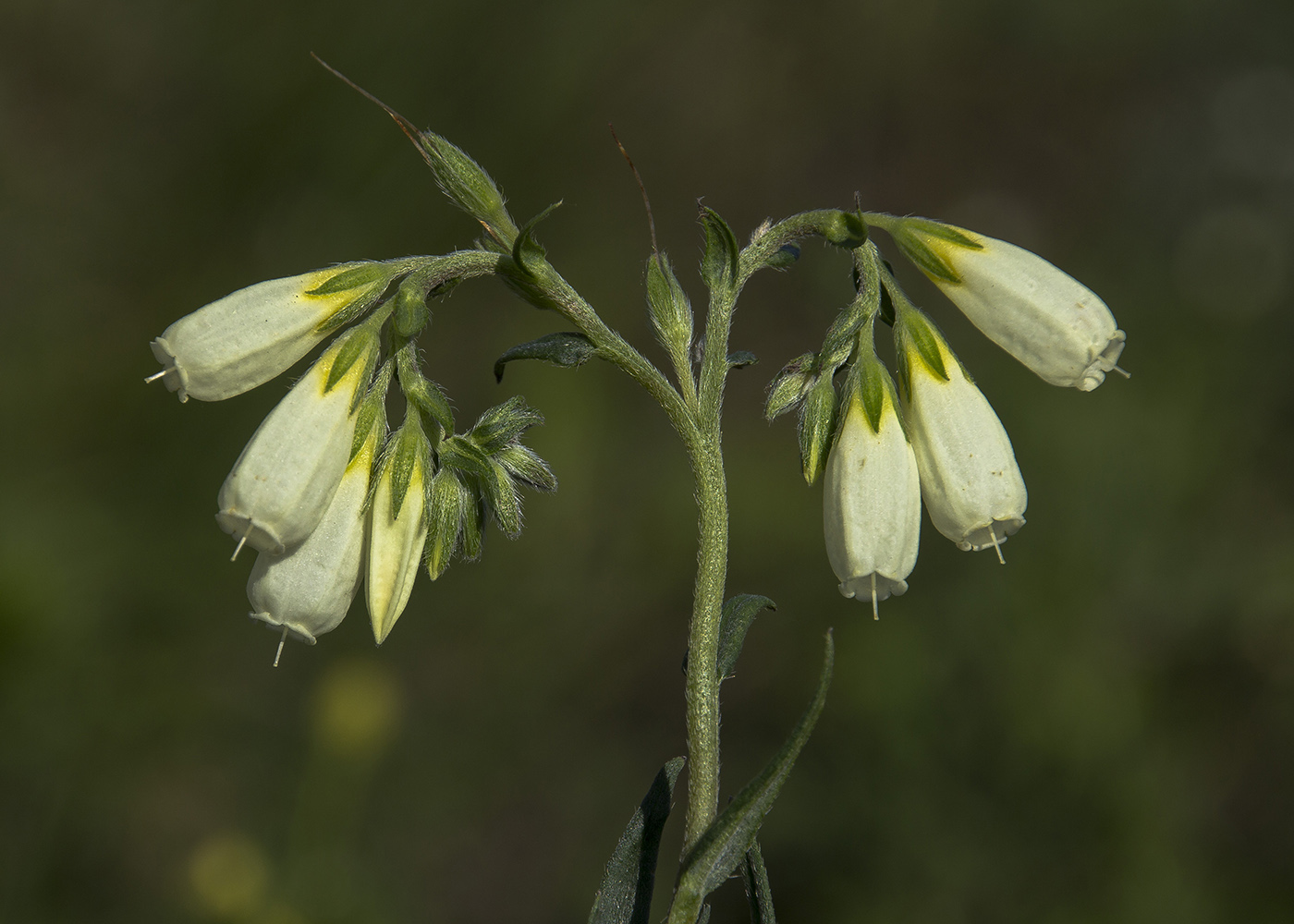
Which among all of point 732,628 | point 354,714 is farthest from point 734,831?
point 354,714

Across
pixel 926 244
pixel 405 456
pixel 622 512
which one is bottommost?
pixel 405 456

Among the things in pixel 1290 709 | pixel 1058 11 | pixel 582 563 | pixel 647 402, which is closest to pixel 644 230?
pixel 647 402

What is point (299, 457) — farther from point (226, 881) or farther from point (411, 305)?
point (226, 881)

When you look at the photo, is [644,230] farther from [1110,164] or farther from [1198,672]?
[1198,672]

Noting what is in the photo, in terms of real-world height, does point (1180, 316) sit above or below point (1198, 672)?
above

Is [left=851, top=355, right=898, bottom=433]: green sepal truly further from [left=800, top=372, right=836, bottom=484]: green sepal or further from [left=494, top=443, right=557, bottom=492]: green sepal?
[left=494, top=443, right=557, bottom=492]: green sepal

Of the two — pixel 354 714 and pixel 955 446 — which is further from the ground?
pixel 955 446

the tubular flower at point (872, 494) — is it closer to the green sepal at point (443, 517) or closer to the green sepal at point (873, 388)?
the green sepal at point (873, 388)
